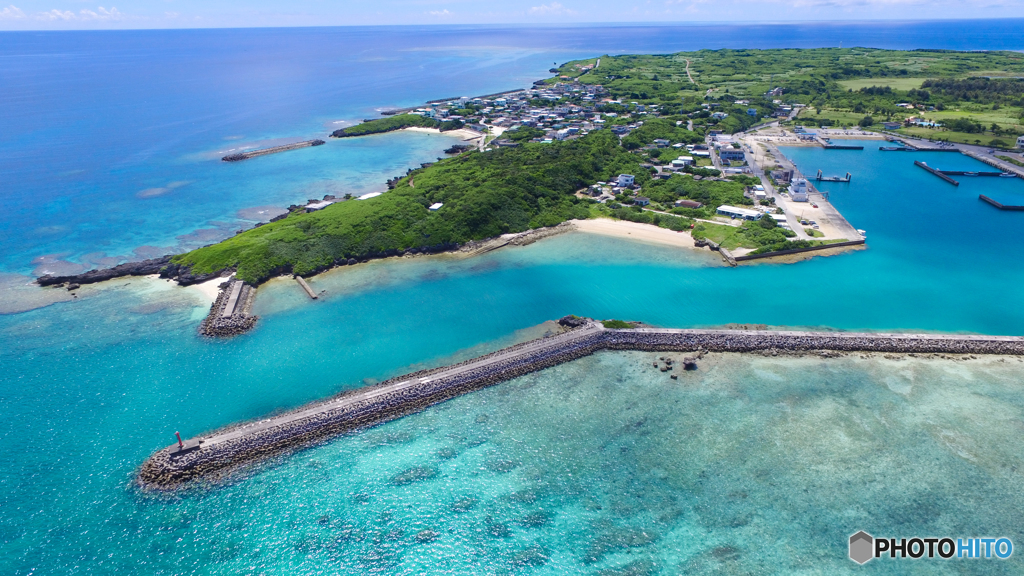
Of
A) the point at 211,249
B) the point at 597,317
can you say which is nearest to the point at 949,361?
the point at 597,317

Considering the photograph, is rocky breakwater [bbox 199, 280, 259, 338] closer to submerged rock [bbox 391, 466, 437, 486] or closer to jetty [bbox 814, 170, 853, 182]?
submerged rock [bbox 391, 466, 437, 486]

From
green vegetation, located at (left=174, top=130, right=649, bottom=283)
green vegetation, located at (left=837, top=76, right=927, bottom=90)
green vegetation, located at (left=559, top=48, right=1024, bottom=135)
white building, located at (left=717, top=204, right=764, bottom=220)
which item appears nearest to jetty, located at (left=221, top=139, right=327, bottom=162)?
green vegetation, located at (left=174, top=130, right=649, bottom=283)

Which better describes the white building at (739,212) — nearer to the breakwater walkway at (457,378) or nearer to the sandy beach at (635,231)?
the sandy beach at (635,231)

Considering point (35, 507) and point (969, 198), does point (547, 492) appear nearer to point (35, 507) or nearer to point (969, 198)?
point (35, 507)

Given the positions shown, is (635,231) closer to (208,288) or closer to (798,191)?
(798,191)

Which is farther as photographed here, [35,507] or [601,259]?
[601,259]

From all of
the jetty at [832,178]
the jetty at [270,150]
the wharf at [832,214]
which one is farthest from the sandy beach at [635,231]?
the jetty at [270,150]
